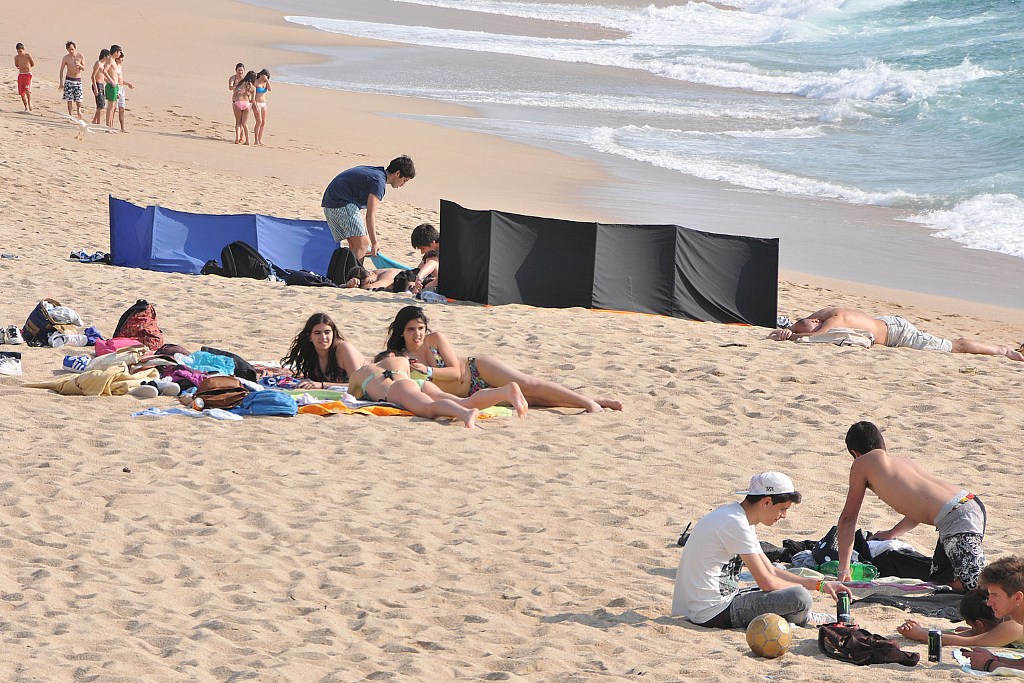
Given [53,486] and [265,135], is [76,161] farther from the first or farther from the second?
[53,486]

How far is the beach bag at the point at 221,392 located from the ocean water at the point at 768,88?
11458 mm

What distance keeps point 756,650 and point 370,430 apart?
340cm

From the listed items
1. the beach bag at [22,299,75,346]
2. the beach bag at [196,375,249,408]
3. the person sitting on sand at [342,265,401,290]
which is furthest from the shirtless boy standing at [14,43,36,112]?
the beach bag at [196,375,249,408]

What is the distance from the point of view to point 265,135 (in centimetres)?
2047

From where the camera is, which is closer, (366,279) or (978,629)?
(978,629)

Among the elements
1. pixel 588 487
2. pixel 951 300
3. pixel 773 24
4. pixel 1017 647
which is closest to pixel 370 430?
pixel 588 487

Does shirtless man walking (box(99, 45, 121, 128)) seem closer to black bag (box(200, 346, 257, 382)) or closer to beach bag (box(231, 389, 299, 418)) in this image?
black bag (box(200, 346, 257, 382))

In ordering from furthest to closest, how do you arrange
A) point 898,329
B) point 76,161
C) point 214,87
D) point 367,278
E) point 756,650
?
point 214,87 → point 76,161 → point 367,278 → point 898,329 → point 756,650

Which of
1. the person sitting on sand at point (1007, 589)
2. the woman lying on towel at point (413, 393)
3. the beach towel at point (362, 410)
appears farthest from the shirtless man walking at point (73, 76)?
the person sitting on sand at point (1007, 589)

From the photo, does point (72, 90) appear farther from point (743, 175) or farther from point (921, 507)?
point (921, 507)

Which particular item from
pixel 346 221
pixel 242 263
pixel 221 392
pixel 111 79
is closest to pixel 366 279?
pixel 346 221

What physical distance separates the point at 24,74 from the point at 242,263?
34.3 ft

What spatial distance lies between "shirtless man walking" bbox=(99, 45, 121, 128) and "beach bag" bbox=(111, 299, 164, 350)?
37.0ft

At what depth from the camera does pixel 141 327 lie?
→ 8531 mm
